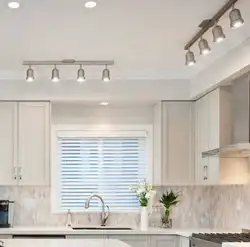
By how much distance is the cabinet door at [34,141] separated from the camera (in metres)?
6.30

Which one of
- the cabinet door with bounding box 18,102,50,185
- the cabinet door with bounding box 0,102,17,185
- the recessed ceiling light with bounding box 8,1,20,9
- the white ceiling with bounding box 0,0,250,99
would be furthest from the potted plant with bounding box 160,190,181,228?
the recessed ceiling light with bounding box 8,1,20,9

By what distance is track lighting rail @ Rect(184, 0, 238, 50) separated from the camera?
3.65 m

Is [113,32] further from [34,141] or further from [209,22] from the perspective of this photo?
[34,141]

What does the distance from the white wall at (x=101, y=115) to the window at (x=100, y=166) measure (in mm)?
139

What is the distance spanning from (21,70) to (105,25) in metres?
2.07

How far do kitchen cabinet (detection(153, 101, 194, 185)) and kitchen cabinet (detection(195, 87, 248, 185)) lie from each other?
0.42m

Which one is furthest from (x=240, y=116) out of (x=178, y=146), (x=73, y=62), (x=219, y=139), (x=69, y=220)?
(x=69, y=220)

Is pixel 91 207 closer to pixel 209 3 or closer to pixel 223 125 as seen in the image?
pixel 223 125

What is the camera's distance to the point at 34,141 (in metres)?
6.34

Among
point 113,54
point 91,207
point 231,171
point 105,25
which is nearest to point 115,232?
point 91,207

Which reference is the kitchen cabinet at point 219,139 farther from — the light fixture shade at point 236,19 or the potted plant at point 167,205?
the light fixture shade at point 236,19

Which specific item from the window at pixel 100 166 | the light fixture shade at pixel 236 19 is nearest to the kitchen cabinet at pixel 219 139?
the window at pixel 100 166

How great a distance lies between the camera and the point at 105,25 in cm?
422

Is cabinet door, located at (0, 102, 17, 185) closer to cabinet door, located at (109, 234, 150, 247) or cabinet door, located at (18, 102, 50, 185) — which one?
cabinet door, located at (18, 102, 50, 185)
